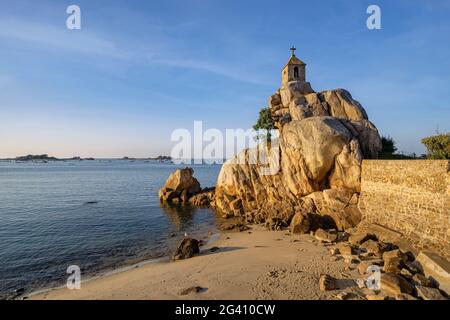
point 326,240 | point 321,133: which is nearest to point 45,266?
point 326,240

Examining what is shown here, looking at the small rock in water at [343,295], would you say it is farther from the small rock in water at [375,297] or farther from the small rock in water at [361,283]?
the small rock in water at [361,283]

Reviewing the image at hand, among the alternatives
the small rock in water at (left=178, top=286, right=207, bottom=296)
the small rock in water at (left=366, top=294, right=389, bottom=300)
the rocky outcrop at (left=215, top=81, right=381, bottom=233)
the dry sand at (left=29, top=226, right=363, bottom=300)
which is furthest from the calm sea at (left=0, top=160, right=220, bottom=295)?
the small rock in water at (left=366, top=294, right=389, bottom=300)

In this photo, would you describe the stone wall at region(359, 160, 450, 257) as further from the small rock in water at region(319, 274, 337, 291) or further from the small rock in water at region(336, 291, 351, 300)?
Answer: the small rock in water at region(336, 291, 351, 300)

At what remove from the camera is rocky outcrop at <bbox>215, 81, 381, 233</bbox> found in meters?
24.4

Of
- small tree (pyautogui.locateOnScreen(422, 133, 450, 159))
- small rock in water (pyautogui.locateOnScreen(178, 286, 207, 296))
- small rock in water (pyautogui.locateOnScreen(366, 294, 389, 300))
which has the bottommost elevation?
small rock in water (pyautogui.locateOnScreen(178, 286, 207, 296))

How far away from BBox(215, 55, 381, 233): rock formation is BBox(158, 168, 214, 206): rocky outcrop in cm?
908

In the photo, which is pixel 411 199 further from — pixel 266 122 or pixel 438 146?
pixel 266 122

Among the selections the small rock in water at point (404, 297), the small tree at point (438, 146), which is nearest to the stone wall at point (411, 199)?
the small tree at point (438, 146)

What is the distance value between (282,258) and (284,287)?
4.27m

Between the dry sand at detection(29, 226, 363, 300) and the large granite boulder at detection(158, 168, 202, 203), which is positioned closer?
the dry sand at detection(29, 226, 363, 300)

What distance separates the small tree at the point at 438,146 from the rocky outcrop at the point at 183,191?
1183 inches

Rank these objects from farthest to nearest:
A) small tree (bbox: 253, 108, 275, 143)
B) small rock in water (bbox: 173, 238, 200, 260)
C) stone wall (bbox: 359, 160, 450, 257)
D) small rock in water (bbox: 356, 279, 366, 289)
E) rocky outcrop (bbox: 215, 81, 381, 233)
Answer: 1. small tree (bbox: 253, 108, 275, 143)
2. rocky outcrop (bbox: 215, 81, 381, 233)
3. small rock in water (bbox: 173, 238, 200, 260)
4. stone wall (bbox: 359, 160, 450, 257)
5. small rock in water (bbox: 356, 279, 366, 289)

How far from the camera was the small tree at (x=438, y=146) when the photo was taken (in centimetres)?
1994
